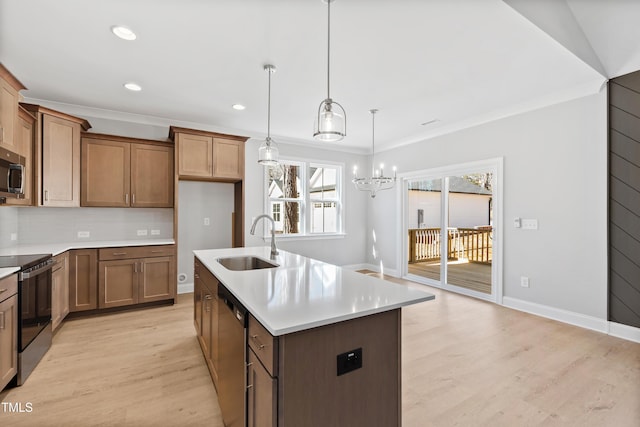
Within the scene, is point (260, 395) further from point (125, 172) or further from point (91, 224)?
point (91, 224)

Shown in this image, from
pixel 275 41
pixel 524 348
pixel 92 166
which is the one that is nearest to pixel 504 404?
pixel 524 348

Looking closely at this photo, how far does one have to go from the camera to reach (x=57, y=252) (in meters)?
3.07

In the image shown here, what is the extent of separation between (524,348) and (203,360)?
2.94 meters

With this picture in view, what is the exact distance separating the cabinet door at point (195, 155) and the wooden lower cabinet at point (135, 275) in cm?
111

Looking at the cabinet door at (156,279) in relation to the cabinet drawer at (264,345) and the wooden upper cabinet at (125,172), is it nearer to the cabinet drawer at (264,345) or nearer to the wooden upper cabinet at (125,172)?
the wooden upper cabinet at (125,172)

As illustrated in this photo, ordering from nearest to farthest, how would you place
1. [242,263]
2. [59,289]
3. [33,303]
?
[33,303], [242,263], [59,289]

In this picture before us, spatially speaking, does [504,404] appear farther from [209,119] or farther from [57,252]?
[209,119]

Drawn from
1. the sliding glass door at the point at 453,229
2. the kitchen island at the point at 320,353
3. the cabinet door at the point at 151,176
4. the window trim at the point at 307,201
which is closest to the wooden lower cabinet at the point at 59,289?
the cabinet door at the point at 151,176

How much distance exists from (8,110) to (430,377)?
430cm

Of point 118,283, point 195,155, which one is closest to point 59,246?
point 118,283

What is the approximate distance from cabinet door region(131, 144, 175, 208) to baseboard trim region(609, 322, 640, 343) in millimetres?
5446

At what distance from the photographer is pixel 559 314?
3512 mm

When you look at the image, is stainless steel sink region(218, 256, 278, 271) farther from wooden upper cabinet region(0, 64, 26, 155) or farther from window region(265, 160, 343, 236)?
window region(265, 160, 343, 236)

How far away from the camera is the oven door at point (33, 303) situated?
89.0 inches
